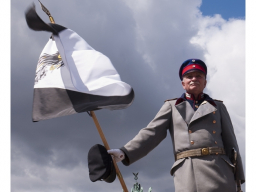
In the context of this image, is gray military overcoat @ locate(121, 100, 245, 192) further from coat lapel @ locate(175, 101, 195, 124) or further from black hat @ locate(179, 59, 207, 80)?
black hat @ locate(179, 59, 207, 80)

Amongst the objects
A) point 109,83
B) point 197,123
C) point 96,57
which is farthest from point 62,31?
point 197,123

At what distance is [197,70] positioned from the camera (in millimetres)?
5582

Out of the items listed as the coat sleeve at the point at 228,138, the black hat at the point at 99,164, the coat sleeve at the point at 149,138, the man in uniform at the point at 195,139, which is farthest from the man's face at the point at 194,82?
the black hat at the point at 99,164

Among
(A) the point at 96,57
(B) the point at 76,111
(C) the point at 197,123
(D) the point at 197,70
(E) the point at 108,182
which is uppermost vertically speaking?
(A) the point at 96,57

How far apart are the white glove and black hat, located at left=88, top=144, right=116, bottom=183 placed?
0.11 m

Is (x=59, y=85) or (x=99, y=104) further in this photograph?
(x=59, y=85)

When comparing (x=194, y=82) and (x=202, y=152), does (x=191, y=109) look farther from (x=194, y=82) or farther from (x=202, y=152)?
(x=202, y=152)

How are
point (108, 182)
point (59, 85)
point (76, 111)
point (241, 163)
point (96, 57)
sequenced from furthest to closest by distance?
point (96, 57) < point (59, 85) < point (76, 111) < point (241, 163) < point (108, 182)

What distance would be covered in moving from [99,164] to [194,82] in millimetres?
2023

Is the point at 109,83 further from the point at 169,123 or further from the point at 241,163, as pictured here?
the point at 241,163

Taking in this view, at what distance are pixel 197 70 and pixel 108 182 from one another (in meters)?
2.30

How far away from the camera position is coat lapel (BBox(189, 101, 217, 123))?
5.34 meters

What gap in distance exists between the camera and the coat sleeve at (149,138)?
5320 mm

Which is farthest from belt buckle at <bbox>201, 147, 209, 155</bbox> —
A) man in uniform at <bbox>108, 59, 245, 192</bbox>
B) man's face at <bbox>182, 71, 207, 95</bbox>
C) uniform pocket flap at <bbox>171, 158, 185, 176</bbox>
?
man's face at <bbox>182, 71, 207, 95</bbox>
